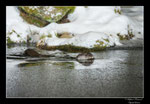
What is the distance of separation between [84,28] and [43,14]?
863 millimetres

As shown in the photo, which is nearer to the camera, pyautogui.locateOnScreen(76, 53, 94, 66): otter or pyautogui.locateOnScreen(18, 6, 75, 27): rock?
pyautogui.locateOnScreen(76, 53, 94, 66): otter

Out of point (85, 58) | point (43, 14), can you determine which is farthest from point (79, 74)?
point (43, 14)

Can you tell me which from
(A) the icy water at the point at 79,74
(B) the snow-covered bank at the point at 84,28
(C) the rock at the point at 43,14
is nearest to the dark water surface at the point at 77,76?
(A) the icy water at the point at 79,74

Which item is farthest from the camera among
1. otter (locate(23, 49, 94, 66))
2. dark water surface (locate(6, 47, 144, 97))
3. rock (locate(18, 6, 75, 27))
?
rock (locate(18, 6, 75, 27))

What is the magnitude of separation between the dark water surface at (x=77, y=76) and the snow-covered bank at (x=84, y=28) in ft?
0.81

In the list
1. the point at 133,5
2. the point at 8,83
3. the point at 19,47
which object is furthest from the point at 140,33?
the point at 8,83

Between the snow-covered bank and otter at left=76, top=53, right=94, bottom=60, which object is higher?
the snow-covered bank

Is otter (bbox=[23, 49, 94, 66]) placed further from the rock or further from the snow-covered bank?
the rock

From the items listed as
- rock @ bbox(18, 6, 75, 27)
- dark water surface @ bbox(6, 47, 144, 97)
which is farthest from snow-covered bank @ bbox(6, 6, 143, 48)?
dark water surface @ bbox(6, 47, 144, 97)

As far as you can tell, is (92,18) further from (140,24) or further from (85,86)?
(85,86)

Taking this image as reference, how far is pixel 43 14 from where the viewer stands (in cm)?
447

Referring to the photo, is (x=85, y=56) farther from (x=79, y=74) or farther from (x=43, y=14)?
(x=43, y=14)

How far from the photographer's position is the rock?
14.4 ft

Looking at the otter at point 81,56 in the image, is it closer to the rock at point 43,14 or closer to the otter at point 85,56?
the otter at point 85,56
